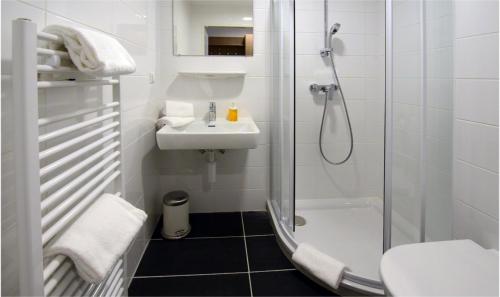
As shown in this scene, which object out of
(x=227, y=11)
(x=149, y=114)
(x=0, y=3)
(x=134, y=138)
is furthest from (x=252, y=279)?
(x=227, y=11)

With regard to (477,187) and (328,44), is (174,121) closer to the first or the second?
(328,44)

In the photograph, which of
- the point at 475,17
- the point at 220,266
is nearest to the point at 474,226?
the point at 475,17

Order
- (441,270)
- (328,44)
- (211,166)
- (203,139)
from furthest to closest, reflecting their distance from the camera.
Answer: (211,166), (328,44), (203,139), (441,270)

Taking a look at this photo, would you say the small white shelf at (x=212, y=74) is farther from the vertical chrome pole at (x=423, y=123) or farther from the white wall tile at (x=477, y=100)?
the white wall tile at (x=477, y=100)

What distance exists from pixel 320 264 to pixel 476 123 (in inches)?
38.5

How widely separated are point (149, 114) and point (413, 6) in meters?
1.69

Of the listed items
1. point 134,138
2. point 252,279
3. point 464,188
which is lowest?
point 252,279

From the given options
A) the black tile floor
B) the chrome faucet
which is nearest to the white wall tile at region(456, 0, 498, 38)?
the black tile floor

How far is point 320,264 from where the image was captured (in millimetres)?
1736

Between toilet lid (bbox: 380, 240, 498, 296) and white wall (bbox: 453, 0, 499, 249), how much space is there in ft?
0.57

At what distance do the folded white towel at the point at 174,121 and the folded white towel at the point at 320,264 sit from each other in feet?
3.65

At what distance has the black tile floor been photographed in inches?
69.4

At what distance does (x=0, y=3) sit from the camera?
81 cm

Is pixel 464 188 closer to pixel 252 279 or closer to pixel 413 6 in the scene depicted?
pixel 413 6
